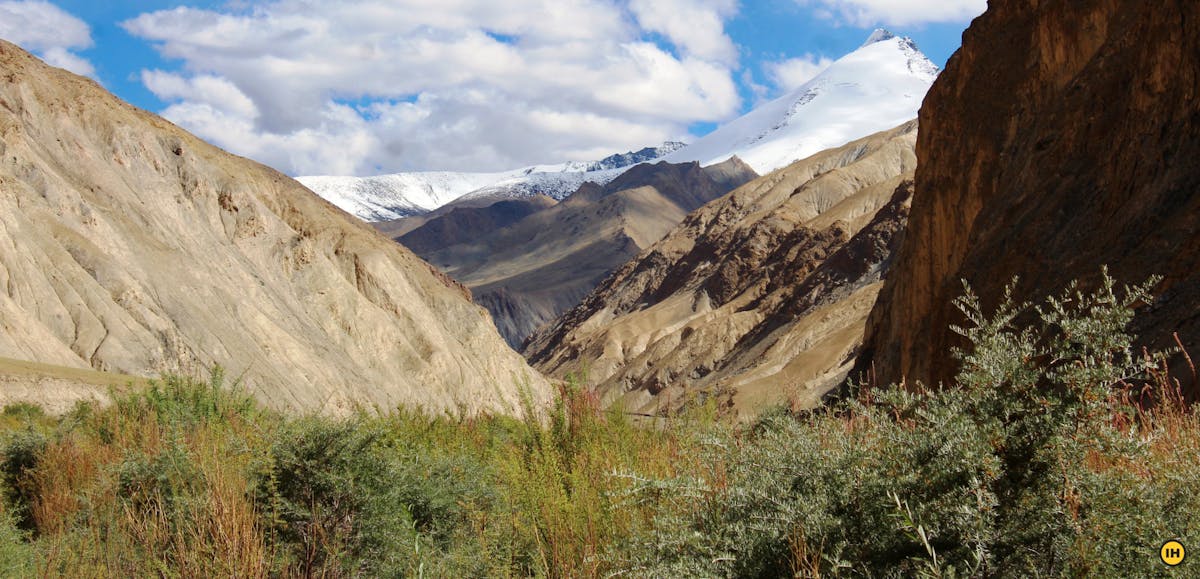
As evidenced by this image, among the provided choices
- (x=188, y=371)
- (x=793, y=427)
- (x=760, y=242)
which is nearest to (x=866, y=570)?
(x=793, y=427)

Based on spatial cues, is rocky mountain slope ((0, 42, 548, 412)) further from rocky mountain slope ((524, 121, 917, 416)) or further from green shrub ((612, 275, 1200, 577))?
green shrub ((612, 275, 1200, 577))

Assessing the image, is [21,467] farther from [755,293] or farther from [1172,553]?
[755,293]

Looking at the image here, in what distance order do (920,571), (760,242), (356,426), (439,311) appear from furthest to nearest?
(760,242), (439,311), (356,426), (920,571)

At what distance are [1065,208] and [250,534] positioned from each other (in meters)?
17.1

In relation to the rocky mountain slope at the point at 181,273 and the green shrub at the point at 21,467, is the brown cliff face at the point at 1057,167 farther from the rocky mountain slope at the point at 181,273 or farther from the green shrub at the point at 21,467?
the rocky mountain slope at the point at 181,273

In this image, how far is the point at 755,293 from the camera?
97.4 metres

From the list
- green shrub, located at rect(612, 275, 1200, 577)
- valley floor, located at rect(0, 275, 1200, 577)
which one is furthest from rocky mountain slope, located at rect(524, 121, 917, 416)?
green shrub, located at rect(612, 275, 1200, 577)

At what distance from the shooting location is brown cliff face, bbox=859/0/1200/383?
15.2 metres

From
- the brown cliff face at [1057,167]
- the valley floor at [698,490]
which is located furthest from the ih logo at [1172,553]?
the brown cliff face at [1057,167]

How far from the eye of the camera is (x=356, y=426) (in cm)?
757

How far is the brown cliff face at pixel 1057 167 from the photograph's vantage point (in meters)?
15.2

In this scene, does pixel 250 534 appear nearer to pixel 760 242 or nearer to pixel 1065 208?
pixel 1065 208

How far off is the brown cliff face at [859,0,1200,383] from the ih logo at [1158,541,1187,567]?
919 cm

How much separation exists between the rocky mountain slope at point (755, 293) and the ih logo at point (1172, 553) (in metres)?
42.6
